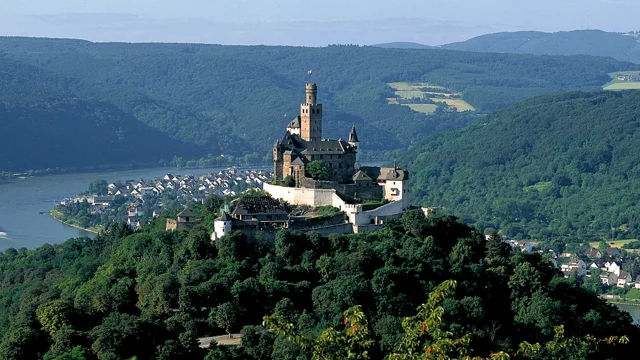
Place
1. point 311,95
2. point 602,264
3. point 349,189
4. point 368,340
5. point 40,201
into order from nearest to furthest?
point 368,340
point 349,189
point 311,95
point 602,264
point 40,201

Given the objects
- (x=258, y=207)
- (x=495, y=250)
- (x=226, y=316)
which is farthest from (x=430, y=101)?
(x=226, y=316)

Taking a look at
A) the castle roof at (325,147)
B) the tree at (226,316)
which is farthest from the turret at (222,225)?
the castle roof at (325,147)

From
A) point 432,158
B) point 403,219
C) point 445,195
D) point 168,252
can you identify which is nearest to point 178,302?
point 168,252

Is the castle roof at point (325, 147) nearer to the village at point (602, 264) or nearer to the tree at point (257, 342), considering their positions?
the tree at point (257, 342)

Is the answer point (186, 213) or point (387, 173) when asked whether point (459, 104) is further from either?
point (186, 213)

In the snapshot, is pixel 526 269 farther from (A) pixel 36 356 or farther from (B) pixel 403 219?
(A) pixel 36 356

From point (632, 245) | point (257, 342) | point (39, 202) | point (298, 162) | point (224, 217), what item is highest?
point (298, 162)
